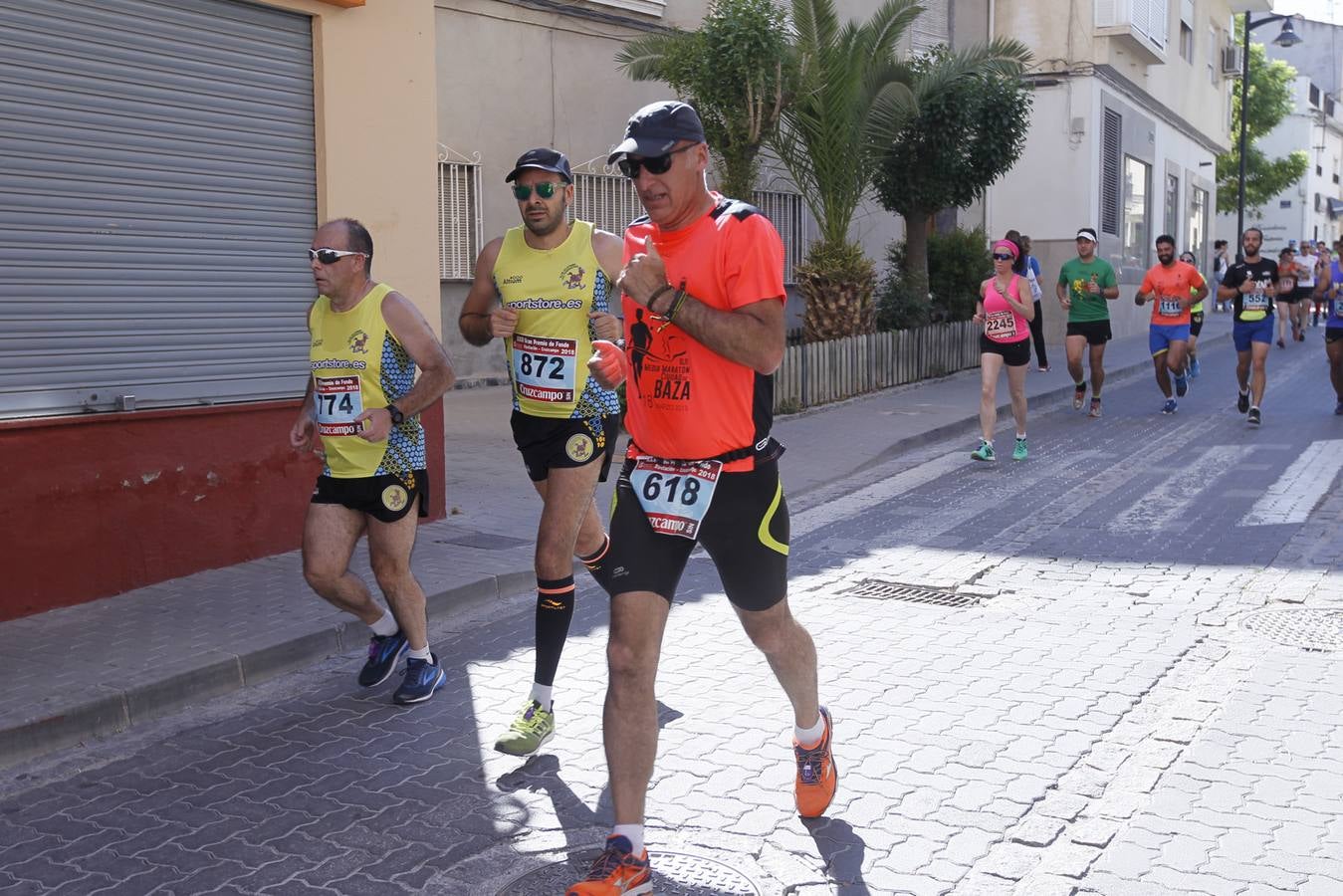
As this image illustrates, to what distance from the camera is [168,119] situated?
7375mm

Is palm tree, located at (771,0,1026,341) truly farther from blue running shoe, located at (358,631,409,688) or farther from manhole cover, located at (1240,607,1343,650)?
blue running shoe, located at (358,631,409,688)

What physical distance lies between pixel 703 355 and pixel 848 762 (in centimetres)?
171

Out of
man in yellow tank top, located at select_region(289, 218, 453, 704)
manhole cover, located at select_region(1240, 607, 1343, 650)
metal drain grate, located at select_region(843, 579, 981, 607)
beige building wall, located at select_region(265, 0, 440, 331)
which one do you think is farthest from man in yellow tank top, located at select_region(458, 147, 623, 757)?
beige building wall, located at select_region(265, 0, 440, 331)

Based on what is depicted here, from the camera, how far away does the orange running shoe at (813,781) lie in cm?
411

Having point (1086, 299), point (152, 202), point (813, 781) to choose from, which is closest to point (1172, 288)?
point (1086, 299)

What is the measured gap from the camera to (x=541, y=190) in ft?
16.5

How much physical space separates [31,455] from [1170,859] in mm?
5447

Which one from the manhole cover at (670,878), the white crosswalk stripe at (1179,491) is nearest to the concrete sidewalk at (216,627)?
the manhole cover at (670,878)

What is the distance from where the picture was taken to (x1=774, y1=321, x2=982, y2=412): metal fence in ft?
49.5

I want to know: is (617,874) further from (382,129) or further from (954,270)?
(954,270)

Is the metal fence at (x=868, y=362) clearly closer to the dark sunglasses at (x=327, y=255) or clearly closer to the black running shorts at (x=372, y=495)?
the black running shorts at (x=372, y=495)

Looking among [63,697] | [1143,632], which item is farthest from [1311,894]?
[63,697]

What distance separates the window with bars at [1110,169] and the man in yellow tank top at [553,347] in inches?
911

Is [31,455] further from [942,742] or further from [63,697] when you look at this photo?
[942,742]
